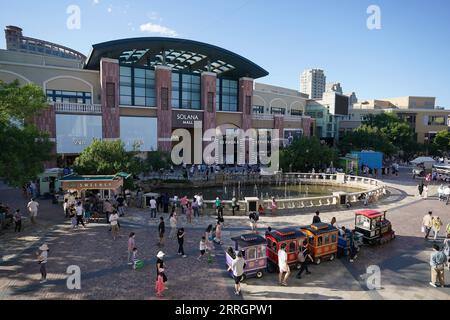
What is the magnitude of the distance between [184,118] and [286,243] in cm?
3612

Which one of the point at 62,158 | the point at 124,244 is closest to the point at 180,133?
the point at 62,158

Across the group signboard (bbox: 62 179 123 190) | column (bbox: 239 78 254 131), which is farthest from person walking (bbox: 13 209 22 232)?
column (bbox: 239 78 254 131)

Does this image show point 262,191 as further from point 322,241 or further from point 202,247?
point 202,247

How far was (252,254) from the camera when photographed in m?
13.0

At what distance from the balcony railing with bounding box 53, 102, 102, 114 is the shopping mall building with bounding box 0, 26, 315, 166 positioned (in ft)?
0.35

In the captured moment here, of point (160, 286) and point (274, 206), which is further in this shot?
point (274, 206)

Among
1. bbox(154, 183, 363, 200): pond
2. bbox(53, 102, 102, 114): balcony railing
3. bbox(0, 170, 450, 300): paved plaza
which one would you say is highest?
bbox(53, 102, 102, 114): balcony railing

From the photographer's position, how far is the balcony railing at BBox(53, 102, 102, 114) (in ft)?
123

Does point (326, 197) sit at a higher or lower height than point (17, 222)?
higher

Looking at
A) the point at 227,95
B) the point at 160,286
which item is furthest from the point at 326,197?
the point at 227,95

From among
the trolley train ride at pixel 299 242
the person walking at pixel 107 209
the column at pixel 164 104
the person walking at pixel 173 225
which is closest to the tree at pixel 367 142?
the column at pixel 164 104

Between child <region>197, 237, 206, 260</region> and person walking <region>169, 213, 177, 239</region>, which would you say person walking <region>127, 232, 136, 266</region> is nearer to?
child <region>197, 237, 206, 260</region>
